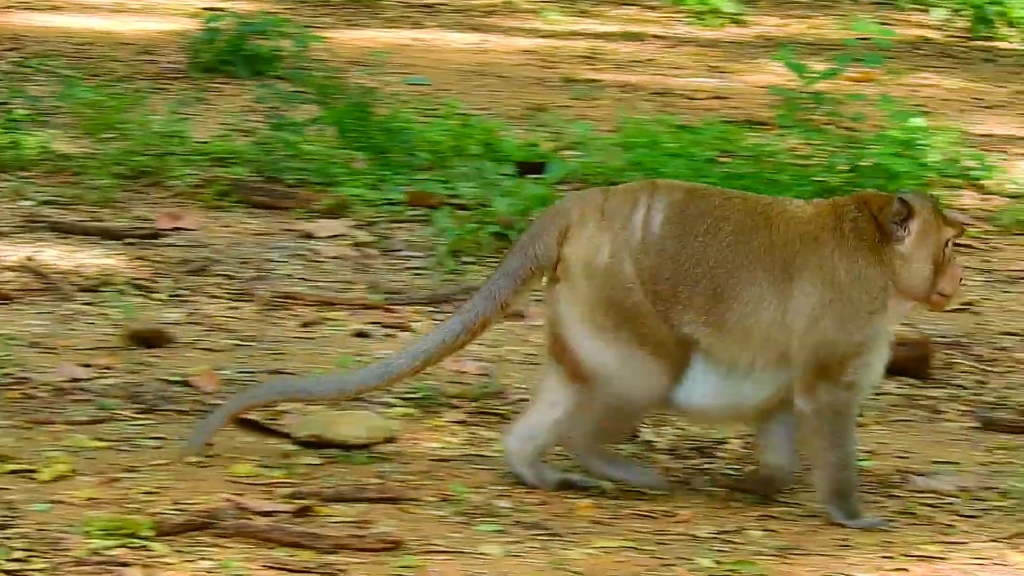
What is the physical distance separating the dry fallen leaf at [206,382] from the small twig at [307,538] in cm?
142

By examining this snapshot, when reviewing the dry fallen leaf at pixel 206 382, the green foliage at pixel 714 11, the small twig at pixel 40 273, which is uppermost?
the green foliage at pixel 714 11

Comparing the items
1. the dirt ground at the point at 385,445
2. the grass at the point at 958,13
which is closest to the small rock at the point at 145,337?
the dirt ground at the point at 385,445

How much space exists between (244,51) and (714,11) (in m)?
5.02

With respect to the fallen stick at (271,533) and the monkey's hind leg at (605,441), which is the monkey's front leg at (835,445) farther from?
the fallen stick at (271,533)

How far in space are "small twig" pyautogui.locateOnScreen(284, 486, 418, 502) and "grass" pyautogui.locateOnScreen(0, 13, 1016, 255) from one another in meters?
2.94

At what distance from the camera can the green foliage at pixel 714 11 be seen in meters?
14.9

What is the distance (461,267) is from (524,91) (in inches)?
158

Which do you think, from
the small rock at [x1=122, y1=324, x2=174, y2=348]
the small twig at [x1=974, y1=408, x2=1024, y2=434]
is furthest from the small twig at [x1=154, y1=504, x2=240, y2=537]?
the small twig at [x1=974, y1=408, x2=1024, y2=434]

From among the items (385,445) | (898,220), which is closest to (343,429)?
(385,445)

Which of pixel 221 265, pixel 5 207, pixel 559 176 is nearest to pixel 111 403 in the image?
pixel 221 265

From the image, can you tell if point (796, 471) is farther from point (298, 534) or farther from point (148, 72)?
point (148, 72)

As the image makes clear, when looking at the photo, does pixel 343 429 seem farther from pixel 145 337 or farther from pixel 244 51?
pixel 244 51

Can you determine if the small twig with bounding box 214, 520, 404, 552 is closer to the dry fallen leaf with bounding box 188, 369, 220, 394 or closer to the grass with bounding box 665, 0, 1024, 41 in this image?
the dry fallen leaf with bounding box 188, 369, 220, 394

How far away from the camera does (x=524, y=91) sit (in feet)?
38.2
